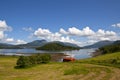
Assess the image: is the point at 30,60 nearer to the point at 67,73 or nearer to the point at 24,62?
the point at 24,62

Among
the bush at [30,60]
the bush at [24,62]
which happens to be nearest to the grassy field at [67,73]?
the bush at [24,62]

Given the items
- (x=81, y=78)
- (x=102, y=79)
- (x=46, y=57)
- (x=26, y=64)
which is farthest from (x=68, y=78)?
(x=46, y=57)

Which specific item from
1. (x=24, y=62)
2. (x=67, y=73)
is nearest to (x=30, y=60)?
(x=24, y=62)

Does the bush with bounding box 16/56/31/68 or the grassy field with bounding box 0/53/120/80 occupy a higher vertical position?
the bush with bounding box 16/56/31/68

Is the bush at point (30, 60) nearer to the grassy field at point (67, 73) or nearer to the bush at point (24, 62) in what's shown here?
the bush at point (24, 62)

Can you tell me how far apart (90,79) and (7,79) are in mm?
15565

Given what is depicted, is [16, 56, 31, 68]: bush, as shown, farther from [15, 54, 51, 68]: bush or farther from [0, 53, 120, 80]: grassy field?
[0, 53, 120, 80]: grassy field

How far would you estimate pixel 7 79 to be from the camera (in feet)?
133

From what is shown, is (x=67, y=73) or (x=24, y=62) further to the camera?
(x=24, y=62)

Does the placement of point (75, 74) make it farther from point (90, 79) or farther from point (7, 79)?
point (7, 79)

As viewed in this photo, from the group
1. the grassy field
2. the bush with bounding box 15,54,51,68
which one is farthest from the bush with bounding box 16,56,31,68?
the grassy field

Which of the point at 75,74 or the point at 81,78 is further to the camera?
the point at 75,74

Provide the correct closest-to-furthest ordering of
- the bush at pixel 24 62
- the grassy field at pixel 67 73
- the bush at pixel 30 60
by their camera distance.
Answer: the grassy field at pixel 67 73 → the bush at pixel 24 62 → the bush at pixel 30 60

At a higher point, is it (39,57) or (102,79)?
(39,57)
